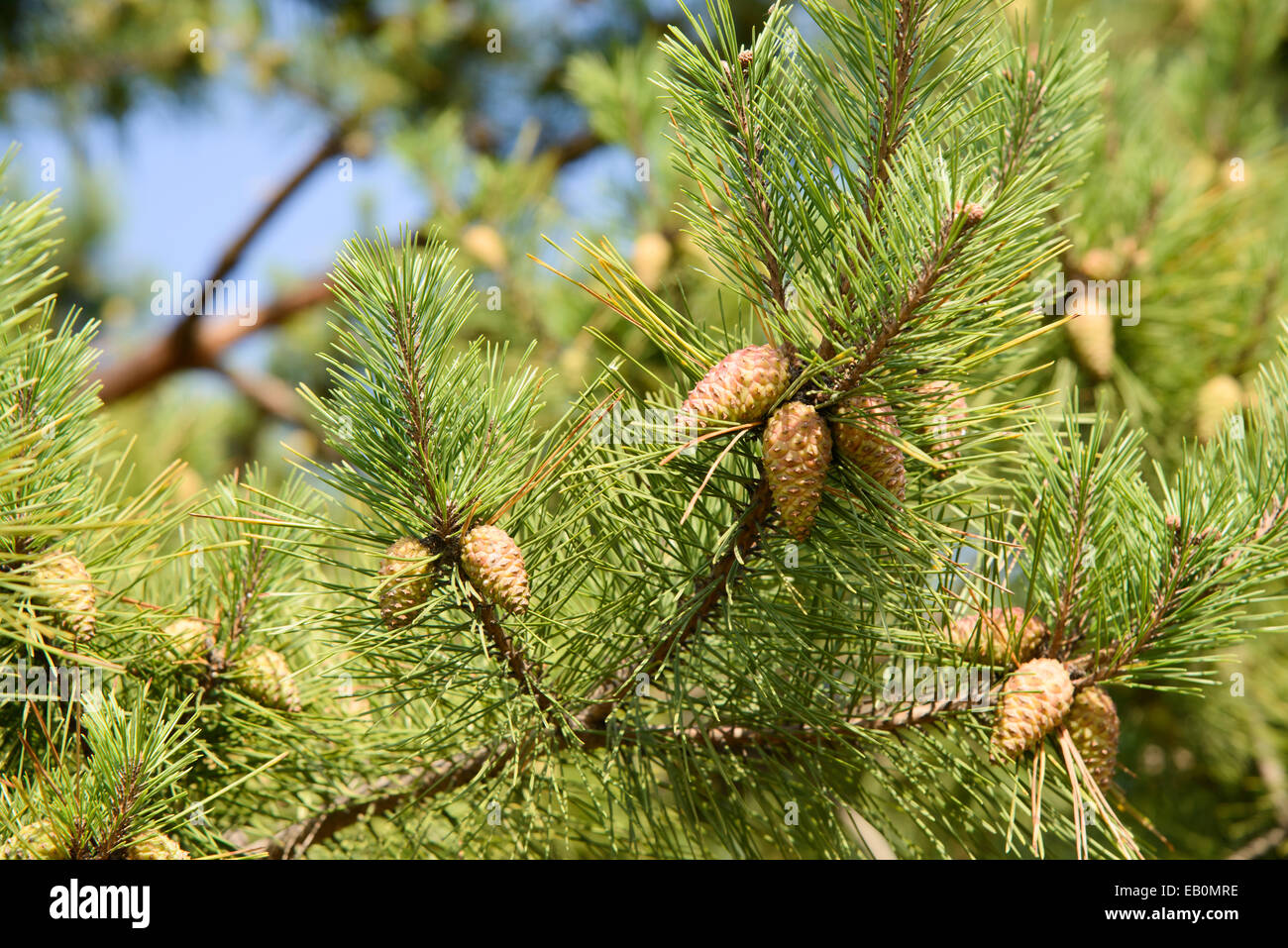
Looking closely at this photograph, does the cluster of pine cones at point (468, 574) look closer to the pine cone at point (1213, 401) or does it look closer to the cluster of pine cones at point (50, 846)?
the cluster of pine cones at point (50, 846)

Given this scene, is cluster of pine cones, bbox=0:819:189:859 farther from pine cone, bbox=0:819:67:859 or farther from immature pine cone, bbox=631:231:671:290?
immature pine cone, bbox=631:231:671:290

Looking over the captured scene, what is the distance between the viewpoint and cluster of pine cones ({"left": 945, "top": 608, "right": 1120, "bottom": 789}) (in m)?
0.60

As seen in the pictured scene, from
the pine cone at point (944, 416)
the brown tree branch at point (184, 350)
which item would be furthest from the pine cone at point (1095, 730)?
the brown tree branch at point (184, 350)

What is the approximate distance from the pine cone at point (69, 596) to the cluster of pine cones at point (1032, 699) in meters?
0.56

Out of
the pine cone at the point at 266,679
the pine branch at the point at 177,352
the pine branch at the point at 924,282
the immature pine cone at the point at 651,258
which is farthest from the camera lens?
the pine branch at the point at 177,352

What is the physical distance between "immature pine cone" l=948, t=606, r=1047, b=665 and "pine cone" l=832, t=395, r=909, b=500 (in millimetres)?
143

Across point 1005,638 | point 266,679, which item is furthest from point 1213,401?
point 266,679

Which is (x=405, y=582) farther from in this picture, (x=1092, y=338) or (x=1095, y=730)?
(x=1092, y=338)

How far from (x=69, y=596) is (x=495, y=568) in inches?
10.7

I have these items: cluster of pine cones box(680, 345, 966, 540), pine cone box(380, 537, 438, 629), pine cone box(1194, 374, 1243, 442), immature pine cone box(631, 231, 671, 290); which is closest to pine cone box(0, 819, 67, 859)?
pine cone box(380, 537, 438, 629)

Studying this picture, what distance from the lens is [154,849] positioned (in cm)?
56

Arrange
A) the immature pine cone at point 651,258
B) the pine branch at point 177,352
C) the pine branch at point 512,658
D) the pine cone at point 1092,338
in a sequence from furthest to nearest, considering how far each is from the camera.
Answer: the pine branch at point 177,352 → the immature pine cone at point 651,258 → the pine cone at point 1092,338 → the pine branch at point 512,658

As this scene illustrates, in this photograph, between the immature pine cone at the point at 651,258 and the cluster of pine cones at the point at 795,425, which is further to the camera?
the immature pine cone at the point at 651,258

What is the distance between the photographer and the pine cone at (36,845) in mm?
532
